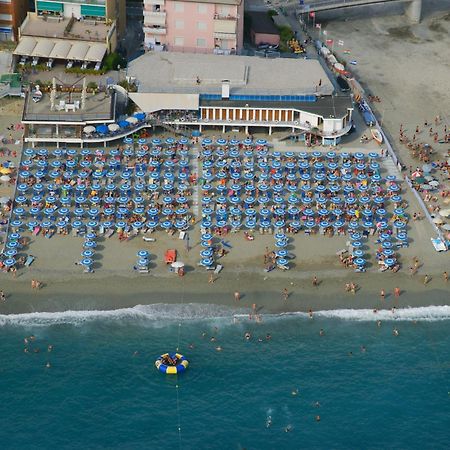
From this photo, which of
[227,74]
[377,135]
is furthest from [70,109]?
[377,135]

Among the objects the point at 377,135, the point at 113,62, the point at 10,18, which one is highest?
the point at 10,18

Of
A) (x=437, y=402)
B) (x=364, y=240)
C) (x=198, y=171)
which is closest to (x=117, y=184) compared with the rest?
(x=198, y=171)

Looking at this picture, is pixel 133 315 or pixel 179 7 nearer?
pixel 133 315

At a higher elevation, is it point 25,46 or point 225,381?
point 25,46

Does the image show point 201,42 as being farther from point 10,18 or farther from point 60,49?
point 10,18

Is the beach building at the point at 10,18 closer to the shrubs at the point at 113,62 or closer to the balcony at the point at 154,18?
the shrubs at the point at 113,62

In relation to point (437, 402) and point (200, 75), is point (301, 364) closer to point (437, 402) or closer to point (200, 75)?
point (437, 402)
